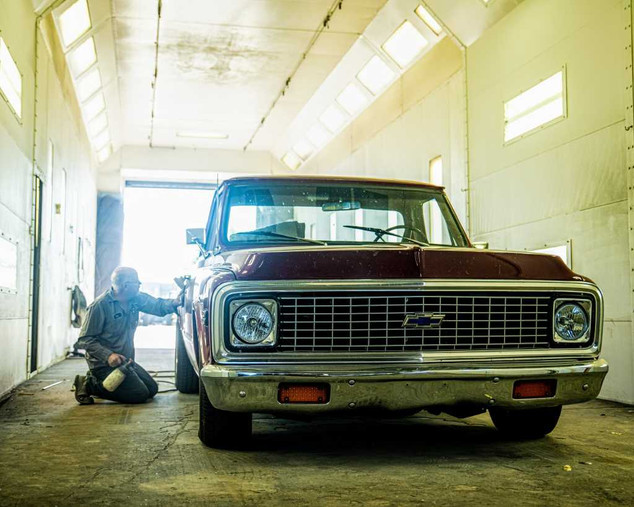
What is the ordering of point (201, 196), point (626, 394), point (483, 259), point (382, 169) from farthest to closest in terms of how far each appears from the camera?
1. point (201, 196)
2. point (382, 169)
3. point (626, 394)
4. point (483, 259)

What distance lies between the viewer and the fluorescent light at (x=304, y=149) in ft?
57.0

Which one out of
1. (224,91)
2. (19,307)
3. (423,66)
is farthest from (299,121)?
(19,307)

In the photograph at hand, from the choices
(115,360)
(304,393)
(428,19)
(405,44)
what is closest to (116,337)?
(115,360)

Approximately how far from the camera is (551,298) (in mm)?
3951

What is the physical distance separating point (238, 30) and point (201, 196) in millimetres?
10789

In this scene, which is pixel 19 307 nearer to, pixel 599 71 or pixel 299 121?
pixel 599 71

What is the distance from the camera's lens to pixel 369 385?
360 centimetres

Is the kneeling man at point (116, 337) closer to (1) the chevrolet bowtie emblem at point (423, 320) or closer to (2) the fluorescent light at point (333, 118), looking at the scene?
(1) the chevrolet bowtie emblem at point (423, 320)

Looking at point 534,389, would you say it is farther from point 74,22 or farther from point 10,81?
point 74,22

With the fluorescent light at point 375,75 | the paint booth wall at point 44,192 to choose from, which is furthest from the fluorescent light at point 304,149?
the paint booth wall at point 44,192

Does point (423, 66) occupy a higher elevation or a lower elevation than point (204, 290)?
higher

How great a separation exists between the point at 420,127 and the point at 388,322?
7519 millimetres

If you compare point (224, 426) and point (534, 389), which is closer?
point (534, 389)

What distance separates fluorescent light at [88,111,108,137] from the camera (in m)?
15.5
